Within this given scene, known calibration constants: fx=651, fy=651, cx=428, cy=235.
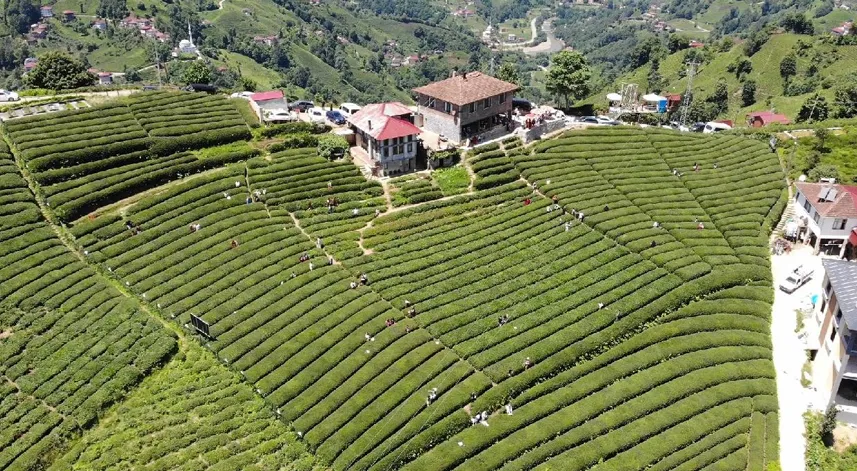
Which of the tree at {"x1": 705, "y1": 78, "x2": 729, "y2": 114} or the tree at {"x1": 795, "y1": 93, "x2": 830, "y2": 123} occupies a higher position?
the tree at {"x1": 795, "y1": 93, "x2": 830, "y2": 123}

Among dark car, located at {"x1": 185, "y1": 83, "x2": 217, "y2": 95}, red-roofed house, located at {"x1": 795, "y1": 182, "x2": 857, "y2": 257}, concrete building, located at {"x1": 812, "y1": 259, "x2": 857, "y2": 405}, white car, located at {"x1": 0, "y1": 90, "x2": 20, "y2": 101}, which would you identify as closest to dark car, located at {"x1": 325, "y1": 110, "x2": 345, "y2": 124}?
dark car, located at {"x1": 185, "y1": 83, "x2": 217, "y2": 95}

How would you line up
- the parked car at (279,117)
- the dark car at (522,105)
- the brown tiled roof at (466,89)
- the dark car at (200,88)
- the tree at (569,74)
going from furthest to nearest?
the tree at (569,74) < the dark car at (522,105) < the dark car at (200,88) < the parked car at (279,117) < the brown tiled roof at (466,89)

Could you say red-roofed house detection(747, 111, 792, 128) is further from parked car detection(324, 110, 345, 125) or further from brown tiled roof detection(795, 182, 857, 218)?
parked car detection(324, 110, 345, 125)

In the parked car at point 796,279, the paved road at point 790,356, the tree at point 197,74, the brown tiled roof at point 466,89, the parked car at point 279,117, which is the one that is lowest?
the paved road at point 790,356

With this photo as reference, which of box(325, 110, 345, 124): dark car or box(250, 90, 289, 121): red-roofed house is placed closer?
box(325, 110, 345, 124): dark car

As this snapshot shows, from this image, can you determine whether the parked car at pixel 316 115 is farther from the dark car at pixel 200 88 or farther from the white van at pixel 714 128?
the white van at pixel 714 128

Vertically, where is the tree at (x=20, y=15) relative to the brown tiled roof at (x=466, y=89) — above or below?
below

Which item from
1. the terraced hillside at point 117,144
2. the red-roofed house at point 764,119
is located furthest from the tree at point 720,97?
the terraced hillside at point 117,144
